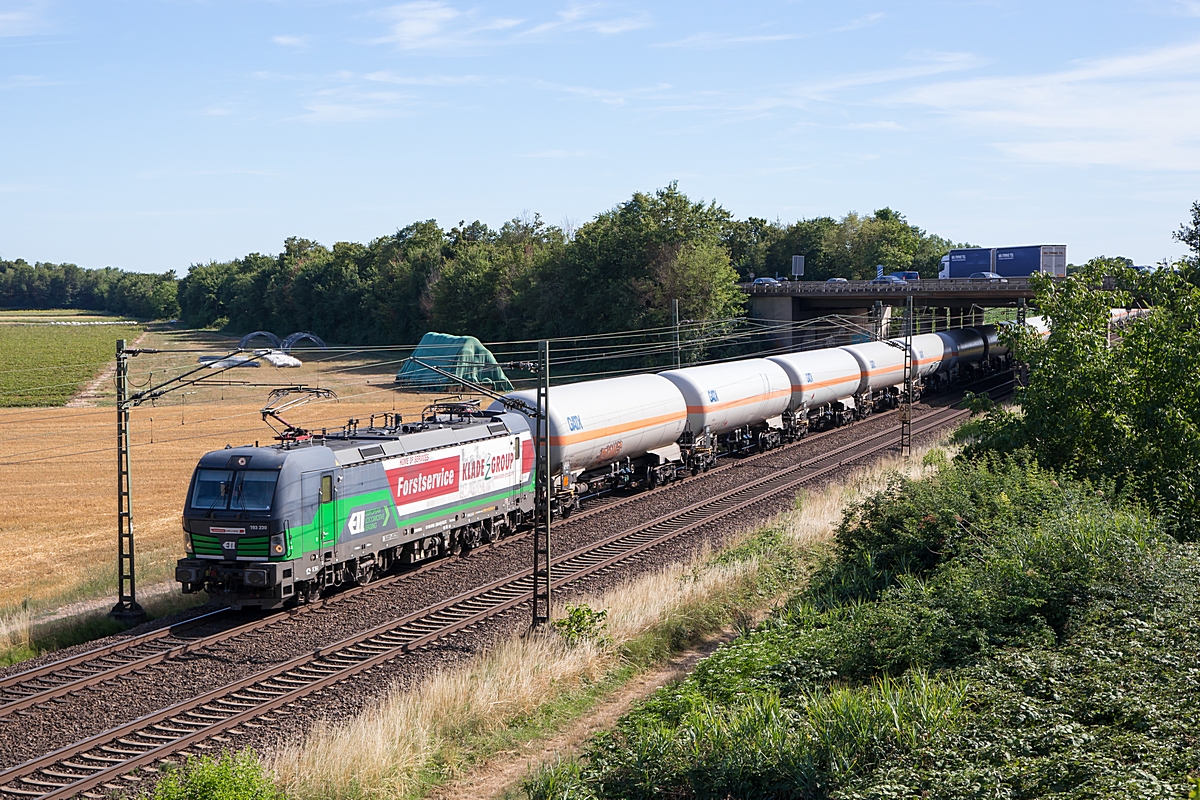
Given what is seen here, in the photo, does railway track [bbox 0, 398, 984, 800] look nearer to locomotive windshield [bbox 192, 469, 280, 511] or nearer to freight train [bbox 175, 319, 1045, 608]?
freight train [bbox 175, 319, 1045, 608]

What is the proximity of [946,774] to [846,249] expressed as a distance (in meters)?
110

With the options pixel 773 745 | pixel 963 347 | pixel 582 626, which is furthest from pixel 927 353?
pixel 773 745

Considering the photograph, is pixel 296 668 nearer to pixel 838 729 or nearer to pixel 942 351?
pixel 838 729

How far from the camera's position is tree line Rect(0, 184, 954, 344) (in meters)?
78.1

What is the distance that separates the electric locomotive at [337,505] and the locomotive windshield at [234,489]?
0.7 inches

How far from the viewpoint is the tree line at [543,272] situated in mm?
78125

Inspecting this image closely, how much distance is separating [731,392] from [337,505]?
18.7 meters

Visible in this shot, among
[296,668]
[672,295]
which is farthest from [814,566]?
[672,295]

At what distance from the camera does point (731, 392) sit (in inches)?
1417

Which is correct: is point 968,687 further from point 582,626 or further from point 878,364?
point 878,364

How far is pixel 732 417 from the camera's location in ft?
119

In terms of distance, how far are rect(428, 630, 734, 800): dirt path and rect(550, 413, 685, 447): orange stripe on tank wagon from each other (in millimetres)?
10770

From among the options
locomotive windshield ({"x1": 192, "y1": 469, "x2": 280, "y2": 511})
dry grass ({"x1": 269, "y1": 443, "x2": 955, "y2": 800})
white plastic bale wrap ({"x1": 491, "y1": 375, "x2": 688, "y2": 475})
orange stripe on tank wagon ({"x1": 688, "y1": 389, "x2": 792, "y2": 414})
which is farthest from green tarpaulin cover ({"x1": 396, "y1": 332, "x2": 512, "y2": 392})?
dry grass ({"x1": 269, "y1": 443, "x2": 955, "y2": 800})

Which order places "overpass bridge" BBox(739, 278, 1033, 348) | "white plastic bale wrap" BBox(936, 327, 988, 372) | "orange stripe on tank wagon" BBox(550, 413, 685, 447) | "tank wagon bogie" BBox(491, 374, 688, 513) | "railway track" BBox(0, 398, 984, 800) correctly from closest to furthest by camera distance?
"railway track" BBox(0, 398, 984, 800), "orange stripe on tank wagon" BBox(550, 413, 685, 447), "tank wagon bogie" BBox(491, 374, 688, 513), "white plastic bale wrap" BBox(936, 327, 988, 372), "overpass bridge" BBox(739, 278, 1033, 348)
